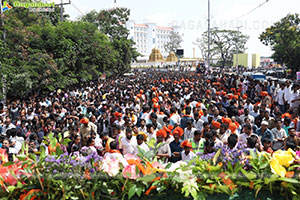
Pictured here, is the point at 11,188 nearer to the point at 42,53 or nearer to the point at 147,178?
the point at 147,178

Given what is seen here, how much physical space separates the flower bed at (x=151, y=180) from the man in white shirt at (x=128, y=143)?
299 cm

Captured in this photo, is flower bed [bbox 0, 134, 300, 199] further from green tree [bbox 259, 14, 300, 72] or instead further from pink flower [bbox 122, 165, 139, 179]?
green tree [bbox 259, 14, 300, 72]

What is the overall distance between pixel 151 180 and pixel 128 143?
322 centimetres

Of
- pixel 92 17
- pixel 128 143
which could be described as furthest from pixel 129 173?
pixel 92 17

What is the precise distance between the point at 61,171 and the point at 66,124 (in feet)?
18.9

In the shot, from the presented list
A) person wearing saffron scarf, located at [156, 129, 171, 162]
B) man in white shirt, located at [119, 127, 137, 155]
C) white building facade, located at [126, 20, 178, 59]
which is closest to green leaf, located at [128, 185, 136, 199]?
person wearing saffron scarf, located at [156, 129, 171, 162]

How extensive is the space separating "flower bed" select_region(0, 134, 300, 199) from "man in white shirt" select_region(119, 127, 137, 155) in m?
2.99

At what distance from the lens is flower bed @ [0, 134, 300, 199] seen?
98.4 inches

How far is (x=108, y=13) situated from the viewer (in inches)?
1353

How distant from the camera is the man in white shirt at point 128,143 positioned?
18.5 feet

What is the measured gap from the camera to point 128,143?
5715 mm

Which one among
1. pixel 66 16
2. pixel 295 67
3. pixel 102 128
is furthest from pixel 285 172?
pixel 66 16

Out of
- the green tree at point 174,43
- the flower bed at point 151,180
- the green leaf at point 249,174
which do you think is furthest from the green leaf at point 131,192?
the green tree at point 174,43

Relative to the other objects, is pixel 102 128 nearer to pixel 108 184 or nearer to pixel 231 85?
pixel 108 184
